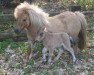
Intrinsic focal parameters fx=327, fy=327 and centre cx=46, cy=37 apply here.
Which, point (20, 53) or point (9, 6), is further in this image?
point (9, 6)

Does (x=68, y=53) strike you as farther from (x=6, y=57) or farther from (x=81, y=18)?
(x=6, y=57)

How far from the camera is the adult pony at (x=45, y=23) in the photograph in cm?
808

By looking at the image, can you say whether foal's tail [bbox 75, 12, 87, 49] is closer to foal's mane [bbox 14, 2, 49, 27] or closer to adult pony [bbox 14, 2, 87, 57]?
adult pony [bbox 14, 2, 87, 57]

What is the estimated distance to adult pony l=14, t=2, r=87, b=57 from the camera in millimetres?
8078

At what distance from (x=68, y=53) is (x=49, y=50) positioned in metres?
0.79

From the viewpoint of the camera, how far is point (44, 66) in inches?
323

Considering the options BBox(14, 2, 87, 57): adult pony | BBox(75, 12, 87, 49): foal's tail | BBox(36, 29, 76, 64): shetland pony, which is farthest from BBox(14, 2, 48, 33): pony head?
BBox(75, 12, 87, 49): foal's tail

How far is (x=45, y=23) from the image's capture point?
827 centimetres

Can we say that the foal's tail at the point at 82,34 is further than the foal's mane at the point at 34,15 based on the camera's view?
Yes

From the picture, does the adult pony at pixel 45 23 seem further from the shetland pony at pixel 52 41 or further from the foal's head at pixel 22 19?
the shetland pony at pixel 52 41

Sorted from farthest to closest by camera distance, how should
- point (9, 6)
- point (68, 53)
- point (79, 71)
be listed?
point (9, 6)
point (68, 53)
point (79, 71)

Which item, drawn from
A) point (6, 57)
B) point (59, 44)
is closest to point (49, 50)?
point (59, 44)

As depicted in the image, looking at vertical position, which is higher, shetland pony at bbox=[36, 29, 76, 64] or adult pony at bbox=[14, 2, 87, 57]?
adult pony at bbox=[14, 2, 87, 57]

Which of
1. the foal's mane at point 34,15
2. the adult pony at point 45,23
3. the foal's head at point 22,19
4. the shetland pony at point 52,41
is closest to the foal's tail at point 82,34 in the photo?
the adult pony at point 45,23
